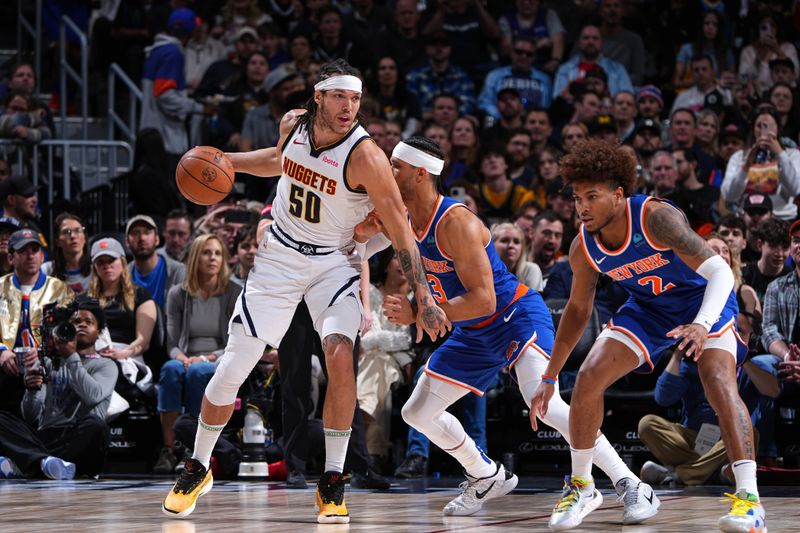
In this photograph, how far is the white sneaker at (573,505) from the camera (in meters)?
5.06

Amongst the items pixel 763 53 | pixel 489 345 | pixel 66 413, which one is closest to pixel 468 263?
pixel 489 345

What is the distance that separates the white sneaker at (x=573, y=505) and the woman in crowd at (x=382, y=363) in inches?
121

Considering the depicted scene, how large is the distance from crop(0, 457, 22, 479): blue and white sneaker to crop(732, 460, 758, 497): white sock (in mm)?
5200

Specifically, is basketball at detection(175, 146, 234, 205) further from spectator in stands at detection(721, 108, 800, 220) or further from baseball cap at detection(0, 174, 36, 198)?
spectator in stands at detection(721, 108, 800, 220)

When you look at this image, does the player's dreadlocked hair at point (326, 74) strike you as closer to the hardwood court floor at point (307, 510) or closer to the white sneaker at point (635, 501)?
the hardwood court floor at point (307, 510)

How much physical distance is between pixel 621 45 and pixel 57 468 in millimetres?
7470

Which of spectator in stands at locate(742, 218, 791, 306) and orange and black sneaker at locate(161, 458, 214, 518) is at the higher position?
spectator in stands at locate(742, 218, 791, 306)

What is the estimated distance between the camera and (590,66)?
12.3m

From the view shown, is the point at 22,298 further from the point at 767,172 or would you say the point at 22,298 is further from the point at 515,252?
the point at 767,172

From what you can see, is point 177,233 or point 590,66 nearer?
point 177,233

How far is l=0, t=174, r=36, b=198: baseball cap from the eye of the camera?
406 inches

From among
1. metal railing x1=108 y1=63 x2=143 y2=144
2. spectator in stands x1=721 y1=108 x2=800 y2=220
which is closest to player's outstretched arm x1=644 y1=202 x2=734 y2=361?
spectator in stands x1=721 y1=108 x2=800 y2=220

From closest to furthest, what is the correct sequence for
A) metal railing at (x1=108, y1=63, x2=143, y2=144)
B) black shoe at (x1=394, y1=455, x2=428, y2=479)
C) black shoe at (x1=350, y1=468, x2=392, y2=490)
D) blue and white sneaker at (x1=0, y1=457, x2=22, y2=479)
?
black shoe at (x1=350, y1=468, x2=392, y2=490) < black shoe at (x1=394, y1=455, x2=428, y2=479) < blue and white sneaker at (x1=0, y1=457, x2=22, y2=479) < metal railing at (x1=108, y1=63, x2=143, y2=144)

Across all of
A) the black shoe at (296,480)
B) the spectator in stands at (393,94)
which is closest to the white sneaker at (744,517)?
the black shoe at (296,480)
